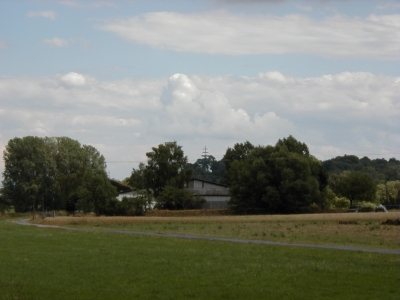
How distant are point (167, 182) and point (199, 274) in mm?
90500

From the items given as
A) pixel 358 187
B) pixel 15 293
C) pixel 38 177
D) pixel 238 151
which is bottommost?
pixel 15 293

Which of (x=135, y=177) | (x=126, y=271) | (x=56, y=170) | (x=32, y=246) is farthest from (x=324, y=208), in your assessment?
(x=126, y=271)

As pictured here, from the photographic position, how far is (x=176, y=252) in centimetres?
2538

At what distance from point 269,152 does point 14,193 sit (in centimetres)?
5140

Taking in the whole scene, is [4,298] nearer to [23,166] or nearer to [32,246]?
[32,246]

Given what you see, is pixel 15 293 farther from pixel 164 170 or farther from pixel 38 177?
pixel 38 177

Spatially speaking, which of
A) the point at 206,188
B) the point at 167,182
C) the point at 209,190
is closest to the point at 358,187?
the point at 209,190

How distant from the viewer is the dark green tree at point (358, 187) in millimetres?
110250

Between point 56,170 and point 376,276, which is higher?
point 56,170

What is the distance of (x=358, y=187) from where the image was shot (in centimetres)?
11050

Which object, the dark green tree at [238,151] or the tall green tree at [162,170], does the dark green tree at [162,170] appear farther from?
the dark green tree at [238,151]

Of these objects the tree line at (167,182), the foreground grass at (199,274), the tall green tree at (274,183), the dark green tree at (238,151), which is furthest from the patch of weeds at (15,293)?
the dark green tree at (238,151)

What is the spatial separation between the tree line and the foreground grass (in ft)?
A: 215

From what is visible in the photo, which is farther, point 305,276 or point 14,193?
point 14,193
